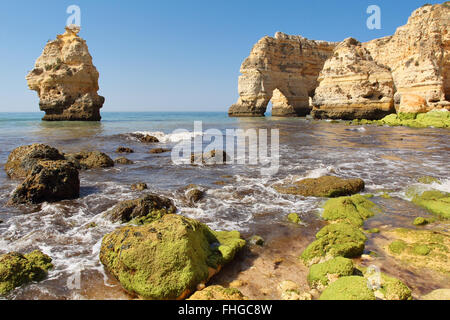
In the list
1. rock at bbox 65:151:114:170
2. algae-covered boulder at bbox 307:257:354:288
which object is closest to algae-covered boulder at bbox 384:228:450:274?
algae-covered boulder at bbox 307:257:354:288

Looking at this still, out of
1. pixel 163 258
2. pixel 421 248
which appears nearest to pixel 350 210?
pixel 421 248

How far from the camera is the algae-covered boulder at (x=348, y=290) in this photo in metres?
2.77

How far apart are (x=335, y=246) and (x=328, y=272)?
0.62 m

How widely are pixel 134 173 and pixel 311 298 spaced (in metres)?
7.46

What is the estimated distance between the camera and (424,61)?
27.4 meters

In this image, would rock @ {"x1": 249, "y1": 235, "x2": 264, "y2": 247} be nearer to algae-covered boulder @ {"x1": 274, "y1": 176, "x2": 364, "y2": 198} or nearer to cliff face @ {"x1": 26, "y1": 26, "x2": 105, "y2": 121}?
algae-covered boulder @ {"x1": 274, "y1": 176, "x2": 364, "y2": 198}

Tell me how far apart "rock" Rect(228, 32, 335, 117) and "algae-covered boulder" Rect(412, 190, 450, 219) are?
43.6 metres

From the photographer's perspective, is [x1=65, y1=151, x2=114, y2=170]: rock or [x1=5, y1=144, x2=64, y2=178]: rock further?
[x1=65, y1=151, x2=114, y2=170]: rock

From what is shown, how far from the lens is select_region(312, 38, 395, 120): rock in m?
31.7

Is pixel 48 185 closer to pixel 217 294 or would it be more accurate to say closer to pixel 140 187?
pixel 140 187

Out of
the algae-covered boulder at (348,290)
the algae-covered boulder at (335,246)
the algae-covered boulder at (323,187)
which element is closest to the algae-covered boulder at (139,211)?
the algae-covered boulder at (335,246)

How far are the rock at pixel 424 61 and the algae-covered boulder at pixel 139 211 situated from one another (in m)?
29.9

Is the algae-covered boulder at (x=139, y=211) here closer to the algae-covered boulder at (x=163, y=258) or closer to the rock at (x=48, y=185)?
the algae-covered boulder at (x=163, y=258)
